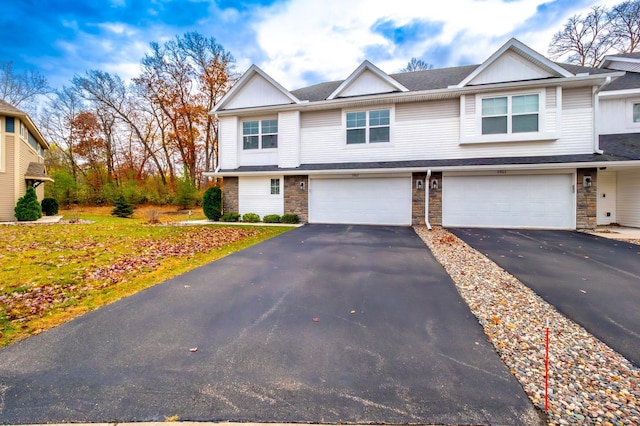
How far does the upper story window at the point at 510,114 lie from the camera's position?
443 inches

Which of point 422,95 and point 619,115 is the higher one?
point 422,95

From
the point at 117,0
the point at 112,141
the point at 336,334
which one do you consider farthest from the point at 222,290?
the point at 112,141

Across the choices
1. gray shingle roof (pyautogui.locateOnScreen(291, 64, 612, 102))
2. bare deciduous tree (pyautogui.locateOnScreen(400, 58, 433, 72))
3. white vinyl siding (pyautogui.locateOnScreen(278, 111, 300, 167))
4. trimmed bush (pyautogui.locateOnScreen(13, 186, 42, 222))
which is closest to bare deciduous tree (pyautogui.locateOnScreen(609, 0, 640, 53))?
gray shingle roof (pyautogui.locateOnScreen(291, 64, 612, 102))

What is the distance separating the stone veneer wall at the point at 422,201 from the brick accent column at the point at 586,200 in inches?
198

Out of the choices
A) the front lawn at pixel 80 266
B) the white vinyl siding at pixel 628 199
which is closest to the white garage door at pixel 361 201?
the front lawn at pixel 80 266

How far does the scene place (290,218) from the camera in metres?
13.6

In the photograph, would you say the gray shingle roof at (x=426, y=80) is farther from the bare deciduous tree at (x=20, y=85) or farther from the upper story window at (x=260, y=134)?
the bare deciduous tree at (x=20, y=85)

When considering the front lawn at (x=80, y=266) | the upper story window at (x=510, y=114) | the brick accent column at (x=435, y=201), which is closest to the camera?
the front lawn at (x=80, y=266)

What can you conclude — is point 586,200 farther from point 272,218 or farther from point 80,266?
point 80,266

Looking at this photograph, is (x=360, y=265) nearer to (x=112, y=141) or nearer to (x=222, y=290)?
(x=222, y=290)

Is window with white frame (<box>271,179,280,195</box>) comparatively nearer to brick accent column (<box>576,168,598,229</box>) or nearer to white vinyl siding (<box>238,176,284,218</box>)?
white vinyl siding (<box>238,176,284,218</box>)

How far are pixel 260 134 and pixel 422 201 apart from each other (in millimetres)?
8803

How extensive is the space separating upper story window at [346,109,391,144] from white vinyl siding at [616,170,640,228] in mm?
10050

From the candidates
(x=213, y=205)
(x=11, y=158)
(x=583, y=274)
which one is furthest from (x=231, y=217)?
(x=583, y=274)
